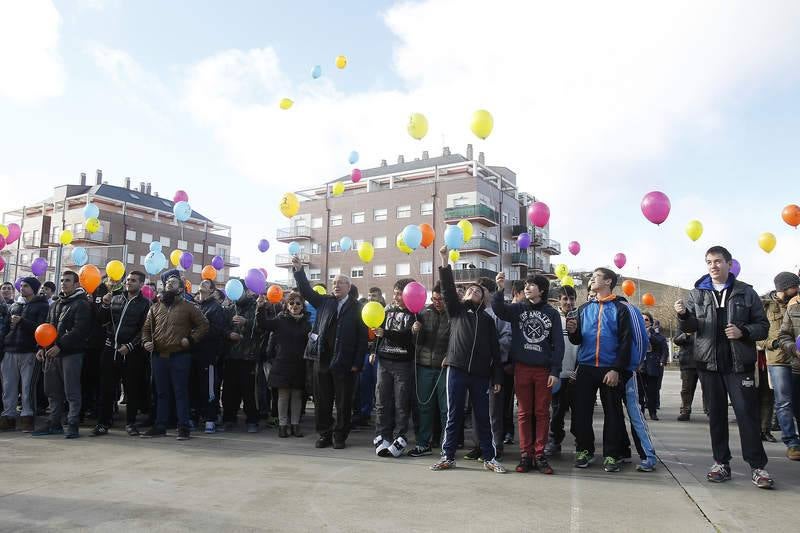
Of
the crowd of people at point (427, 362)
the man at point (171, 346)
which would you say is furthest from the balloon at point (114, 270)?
the man at point (171, 346)

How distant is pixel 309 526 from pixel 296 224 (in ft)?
171

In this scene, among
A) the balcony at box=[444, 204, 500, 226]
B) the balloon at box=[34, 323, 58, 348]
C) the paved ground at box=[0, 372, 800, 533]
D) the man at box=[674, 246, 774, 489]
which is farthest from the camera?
the balcony at box=[444, 204, 500, 226]

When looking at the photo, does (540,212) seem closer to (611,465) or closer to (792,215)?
(792,215)

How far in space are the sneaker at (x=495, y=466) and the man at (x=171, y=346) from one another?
3.74m

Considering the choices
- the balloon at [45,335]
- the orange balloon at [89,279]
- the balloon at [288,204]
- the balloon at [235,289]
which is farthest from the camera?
the balloon at [288,204]

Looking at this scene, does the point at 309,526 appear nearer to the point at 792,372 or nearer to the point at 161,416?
the point at 161,416

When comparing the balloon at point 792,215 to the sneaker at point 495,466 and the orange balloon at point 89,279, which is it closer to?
the sneaker at point 495,466

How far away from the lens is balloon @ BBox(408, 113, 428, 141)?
35.0 ft

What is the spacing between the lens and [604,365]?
5559mm

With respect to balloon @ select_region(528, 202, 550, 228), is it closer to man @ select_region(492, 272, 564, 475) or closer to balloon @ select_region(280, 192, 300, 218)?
balloon @ select_region(280, 192, 300, 218)

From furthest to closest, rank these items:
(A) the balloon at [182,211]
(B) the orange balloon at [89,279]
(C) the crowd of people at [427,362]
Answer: (A) the balloon at [182,211]
(B) the orange balloon at [89,279]
(C) the crowd of people at [427,362]

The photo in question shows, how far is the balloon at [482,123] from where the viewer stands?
953 cm

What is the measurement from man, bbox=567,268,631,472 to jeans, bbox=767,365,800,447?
2037mm

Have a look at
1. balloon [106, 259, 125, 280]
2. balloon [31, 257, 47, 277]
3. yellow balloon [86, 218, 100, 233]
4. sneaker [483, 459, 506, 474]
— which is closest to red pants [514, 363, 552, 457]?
sneaker [483, 459, 506, 474]
